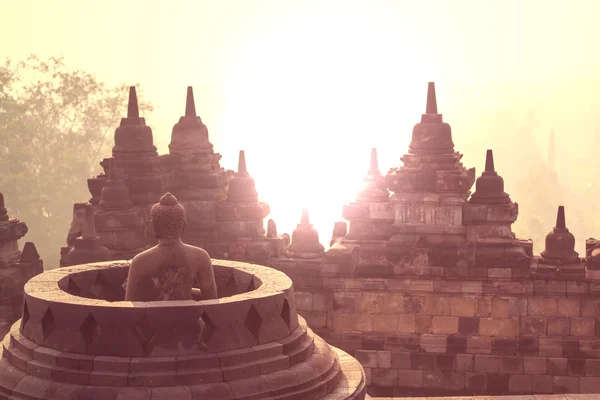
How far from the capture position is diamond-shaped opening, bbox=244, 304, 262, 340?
10.3m

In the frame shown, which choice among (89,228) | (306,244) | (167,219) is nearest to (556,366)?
(306,244)

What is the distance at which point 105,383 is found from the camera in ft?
31.8

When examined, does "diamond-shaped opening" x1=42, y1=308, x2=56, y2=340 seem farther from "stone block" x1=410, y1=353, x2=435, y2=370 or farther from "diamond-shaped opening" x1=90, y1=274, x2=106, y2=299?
"stone block" x1=410, y1=353, x2=435, y2=370

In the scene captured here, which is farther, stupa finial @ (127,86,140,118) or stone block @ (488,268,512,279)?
stupa finial @ (127,86,140,118)

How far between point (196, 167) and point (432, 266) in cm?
512

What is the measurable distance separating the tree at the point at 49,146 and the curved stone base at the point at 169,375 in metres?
33.0

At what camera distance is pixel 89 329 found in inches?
396

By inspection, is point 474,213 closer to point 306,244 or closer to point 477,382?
point 477,382

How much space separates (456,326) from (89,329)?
9.51 meters

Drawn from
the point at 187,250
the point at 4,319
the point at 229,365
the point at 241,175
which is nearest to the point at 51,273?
the point at 187,250

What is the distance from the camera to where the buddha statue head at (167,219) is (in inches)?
421

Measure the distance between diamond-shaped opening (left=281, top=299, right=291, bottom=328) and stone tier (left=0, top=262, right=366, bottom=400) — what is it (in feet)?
0.07

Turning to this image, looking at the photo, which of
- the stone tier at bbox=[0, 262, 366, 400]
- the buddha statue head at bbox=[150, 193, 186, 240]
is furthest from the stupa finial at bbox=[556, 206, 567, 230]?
the buddha statue head at bbox=[150, 193, 186, 240]

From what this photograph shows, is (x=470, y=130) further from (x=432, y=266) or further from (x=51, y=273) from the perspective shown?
(x=51, y=273)
